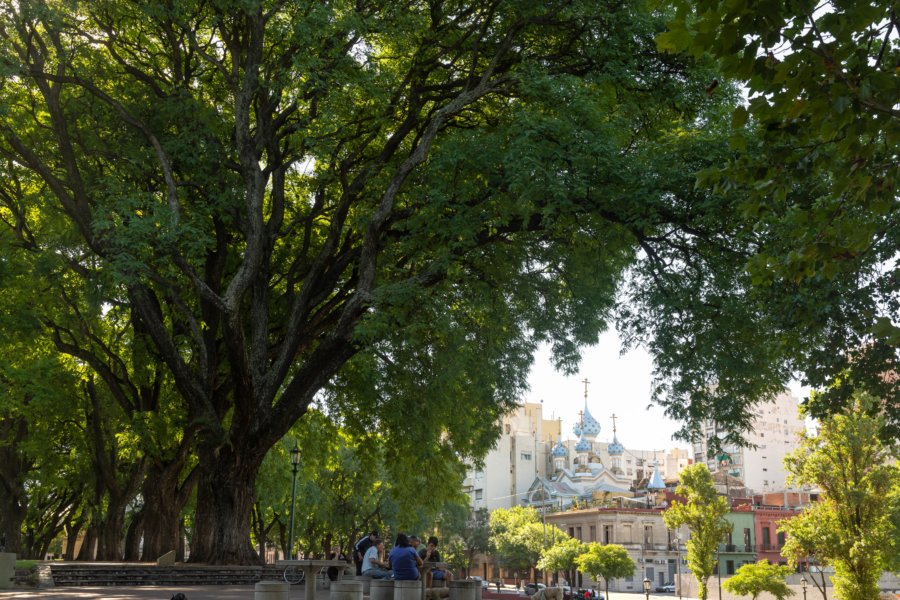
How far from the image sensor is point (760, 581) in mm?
49969

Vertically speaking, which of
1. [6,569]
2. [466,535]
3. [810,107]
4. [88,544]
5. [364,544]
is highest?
[810,107]

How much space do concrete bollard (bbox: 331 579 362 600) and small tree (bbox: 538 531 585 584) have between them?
68948mm

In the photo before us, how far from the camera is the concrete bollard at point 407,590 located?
40.6ft

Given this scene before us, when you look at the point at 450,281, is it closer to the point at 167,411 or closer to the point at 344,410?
the point at 344,410

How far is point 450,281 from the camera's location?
1922 centimetres

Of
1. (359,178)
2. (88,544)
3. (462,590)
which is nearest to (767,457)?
(88,544)

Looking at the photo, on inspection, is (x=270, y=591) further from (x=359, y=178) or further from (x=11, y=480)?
(x=11, y=480)

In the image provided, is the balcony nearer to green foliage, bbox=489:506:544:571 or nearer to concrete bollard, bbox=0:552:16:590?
green foliage, bbox=489:506:544:571

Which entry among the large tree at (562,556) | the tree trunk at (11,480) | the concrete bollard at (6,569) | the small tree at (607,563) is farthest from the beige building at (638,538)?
the concrete bollard at (6,569)

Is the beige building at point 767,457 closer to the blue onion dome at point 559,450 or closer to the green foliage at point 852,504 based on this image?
the blue onion dome at point 559,450

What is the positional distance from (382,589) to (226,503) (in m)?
9.34

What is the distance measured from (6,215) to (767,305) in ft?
73.8

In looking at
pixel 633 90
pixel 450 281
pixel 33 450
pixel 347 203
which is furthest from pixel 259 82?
pixel 33 450

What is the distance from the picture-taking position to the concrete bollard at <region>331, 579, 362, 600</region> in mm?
12570
